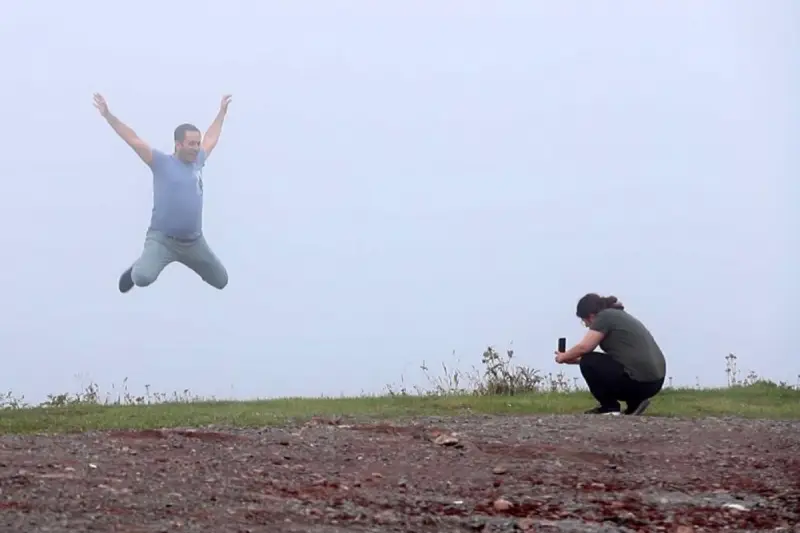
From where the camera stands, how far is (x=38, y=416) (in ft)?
32.3

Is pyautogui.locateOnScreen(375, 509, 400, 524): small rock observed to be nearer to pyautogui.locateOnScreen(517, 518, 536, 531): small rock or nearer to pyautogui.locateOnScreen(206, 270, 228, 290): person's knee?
pyautogui.locateOnScreen(517, 518, 536, 531): small rock

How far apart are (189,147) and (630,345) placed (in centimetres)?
409

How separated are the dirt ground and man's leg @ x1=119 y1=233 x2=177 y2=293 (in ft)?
9.75

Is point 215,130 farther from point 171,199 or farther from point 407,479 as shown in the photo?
point 407,479

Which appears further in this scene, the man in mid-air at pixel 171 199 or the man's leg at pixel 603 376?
the man in mid-air at pixel 171 199

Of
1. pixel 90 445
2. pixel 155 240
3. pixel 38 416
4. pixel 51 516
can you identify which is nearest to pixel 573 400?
pixel 155 240

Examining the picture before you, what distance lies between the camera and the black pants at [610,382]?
31.6 feet

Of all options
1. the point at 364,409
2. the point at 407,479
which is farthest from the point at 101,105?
the point at 407,479

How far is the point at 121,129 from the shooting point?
10797 millimetres

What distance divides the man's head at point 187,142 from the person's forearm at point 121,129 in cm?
37

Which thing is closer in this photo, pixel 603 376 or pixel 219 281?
pixel 603 376

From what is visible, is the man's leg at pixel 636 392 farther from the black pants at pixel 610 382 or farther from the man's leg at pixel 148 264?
the man's leg at pixel 148 264

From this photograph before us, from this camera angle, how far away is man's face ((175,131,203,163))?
1072 centimetres

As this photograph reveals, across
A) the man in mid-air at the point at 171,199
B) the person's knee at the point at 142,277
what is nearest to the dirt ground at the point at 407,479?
the person's knee at the point at 142,277
